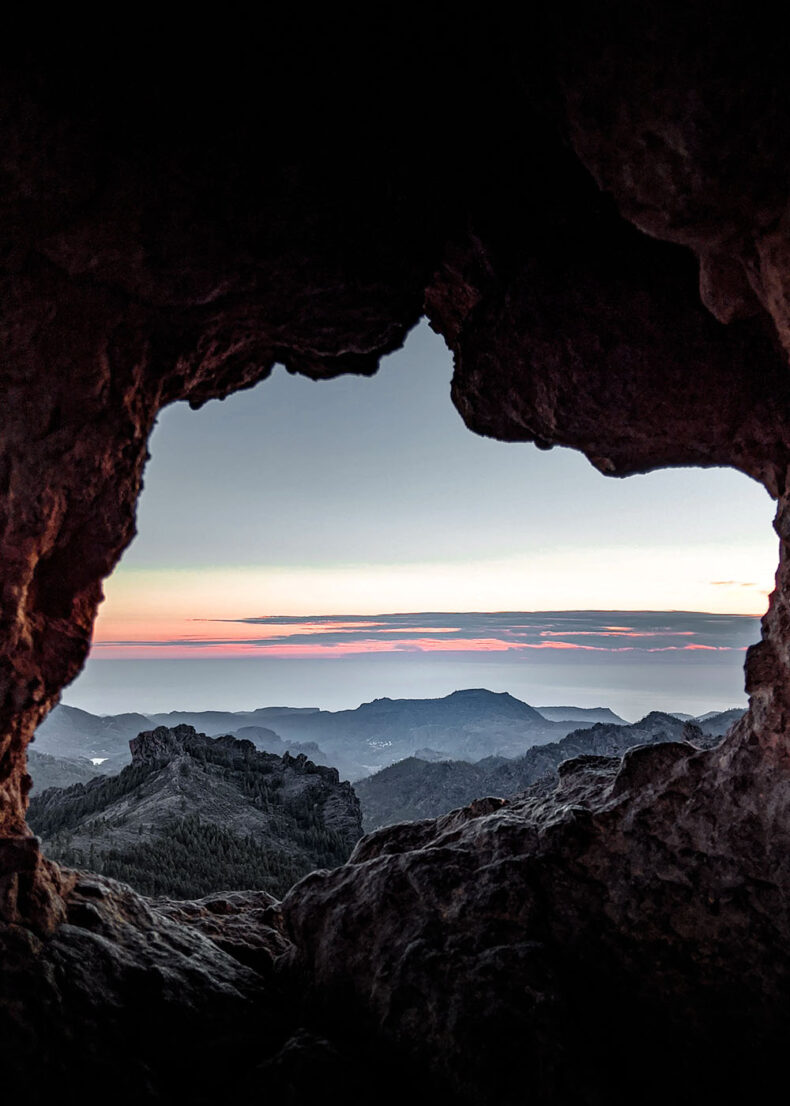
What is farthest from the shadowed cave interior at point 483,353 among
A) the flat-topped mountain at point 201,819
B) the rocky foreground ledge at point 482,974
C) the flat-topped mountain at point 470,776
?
the flat-topped mountain at point 470,776

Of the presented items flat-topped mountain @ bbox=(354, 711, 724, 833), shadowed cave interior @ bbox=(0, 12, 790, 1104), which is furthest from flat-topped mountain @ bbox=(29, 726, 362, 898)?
flat-topped mountain @ bbox=(354, 711, 724, 833)

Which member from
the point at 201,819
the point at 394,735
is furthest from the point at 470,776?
the point at 394,735

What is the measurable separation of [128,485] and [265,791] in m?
37.2

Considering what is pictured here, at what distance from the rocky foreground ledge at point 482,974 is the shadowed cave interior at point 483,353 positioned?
3 centimetres

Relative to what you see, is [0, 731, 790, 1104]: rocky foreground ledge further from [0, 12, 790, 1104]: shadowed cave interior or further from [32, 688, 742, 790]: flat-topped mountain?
[32, 688, 742, 790]: flat-topped mountain

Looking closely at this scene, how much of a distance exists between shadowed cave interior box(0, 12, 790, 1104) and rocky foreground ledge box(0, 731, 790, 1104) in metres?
0.03

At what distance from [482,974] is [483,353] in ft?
28.8

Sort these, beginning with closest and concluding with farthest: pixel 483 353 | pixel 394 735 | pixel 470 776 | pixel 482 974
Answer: pixel 482 974 < pixel 483 353 < pixel 470 776 < pixel 394 735

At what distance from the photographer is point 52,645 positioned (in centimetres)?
810

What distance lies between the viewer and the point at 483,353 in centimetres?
1009

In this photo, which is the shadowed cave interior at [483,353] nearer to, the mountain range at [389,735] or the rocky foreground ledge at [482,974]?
the rocky foreground ledge at [482,974]

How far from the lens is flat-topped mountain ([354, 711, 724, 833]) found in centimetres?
5925

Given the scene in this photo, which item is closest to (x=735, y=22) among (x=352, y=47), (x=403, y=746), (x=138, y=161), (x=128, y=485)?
(x=352, y=47)

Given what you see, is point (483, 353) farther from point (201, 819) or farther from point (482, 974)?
point (201, 819)
